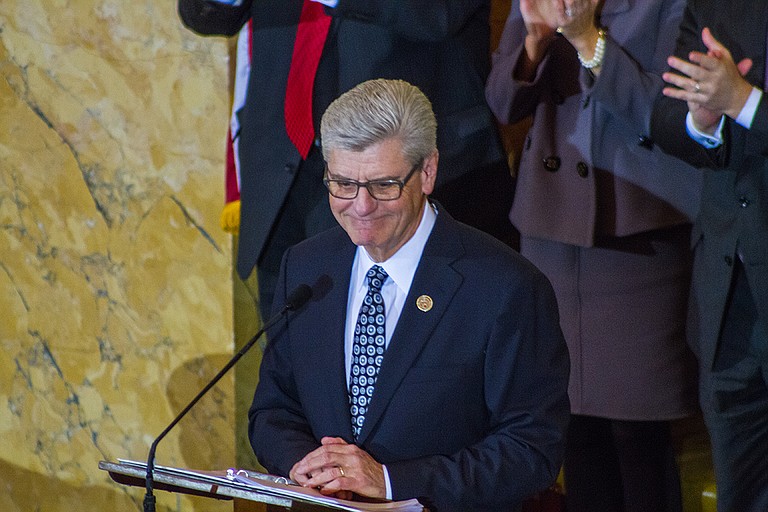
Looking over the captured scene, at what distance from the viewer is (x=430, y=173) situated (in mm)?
2736

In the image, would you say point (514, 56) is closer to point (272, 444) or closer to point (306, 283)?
point (306, 283)

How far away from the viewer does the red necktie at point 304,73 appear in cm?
362

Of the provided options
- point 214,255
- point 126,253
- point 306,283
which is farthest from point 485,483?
point 126,253

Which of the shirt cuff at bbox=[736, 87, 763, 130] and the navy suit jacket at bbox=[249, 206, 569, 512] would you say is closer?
the navy suit jacket at bbox=[249, 206, 569, 512]

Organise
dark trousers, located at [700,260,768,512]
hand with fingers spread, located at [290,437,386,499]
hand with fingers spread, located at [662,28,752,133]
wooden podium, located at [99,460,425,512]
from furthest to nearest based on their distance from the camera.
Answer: dark trousers, located at [700,260,768,512] < hand with fingers spread, located at [662,28,752,133] < hand with fingers spread, located at [290,437,386,499] < wooden podium, located at [99,460,425,512]

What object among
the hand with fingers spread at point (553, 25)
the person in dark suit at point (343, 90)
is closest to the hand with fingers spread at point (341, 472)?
the person in dark suit at point (343, 90)

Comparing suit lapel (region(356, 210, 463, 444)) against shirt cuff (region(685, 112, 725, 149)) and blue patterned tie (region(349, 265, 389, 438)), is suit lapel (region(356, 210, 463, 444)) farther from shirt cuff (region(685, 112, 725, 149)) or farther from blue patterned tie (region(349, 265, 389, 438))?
shirt cuff (region(685, 112, 725, 149))

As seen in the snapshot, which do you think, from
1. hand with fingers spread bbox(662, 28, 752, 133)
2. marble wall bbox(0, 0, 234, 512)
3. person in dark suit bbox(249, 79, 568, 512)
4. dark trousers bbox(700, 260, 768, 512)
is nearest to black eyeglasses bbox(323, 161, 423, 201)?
person in dark suit bbox(249, 79, 568, 512)

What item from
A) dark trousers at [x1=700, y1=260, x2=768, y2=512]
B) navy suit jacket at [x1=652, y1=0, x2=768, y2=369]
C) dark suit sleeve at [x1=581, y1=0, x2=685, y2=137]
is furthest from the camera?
dark suit sleeve at [x1=581, y1=0, x2=685, y2=137]

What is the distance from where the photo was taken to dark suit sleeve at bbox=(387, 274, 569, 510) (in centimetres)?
254

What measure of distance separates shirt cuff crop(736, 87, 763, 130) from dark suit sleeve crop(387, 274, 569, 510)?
80 centimetres

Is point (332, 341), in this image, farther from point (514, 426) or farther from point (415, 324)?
point (514, 426)

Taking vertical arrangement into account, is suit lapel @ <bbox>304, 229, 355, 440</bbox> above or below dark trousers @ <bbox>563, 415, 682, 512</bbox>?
above

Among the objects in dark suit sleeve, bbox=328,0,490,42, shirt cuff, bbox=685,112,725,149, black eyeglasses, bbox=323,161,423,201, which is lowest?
black eyeglasses, bbox=323,161,423,201
